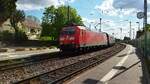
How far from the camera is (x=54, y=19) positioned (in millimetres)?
116312

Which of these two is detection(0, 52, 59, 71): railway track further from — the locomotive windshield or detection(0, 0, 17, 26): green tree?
detection(0, 0, 17, 26): green tree

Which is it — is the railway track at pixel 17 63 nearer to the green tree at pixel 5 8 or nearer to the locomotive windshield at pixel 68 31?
the locomotive windshield at pixel 68 31

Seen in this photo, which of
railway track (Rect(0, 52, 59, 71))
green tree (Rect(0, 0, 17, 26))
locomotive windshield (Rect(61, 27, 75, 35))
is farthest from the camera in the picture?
green tree (Rect(0, 0, 17, 26))

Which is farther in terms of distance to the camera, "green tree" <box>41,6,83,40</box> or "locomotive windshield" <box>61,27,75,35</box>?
"green tree" <box>41,6,83,40</box>

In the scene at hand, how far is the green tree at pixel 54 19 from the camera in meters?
110

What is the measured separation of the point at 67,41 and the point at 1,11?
1146 inches

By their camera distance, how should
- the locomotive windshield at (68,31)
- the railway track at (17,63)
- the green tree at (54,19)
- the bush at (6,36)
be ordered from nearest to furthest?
the railway track at (17,63) → the locomotive windshield at (68,31) → the bush at (6,36) → the green tree at (54,19)

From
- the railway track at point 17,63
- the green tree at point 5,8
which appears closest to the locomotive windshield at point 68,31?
the railway track at point 17,63

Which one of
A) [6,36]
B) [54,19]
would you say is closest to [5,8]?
[6,36]

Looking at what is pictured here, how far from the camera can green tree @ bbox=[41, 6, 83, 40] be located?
109506 millimetres

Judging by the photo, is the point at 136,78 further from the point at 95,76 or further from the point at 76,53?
the point at 76,53

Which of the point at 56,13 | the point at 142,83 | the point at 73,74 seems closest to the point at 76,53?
the point at 73,74

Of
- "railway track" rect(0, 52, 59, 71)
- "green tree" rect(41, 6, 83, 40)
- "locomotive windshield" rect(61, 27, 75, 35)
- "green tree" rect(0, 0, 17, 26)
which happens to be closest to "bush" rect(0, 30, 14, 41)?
"green tree" rect(0, 0, 17, 26)

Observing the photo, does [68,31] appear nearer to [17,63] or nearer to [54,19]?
[17,63]
